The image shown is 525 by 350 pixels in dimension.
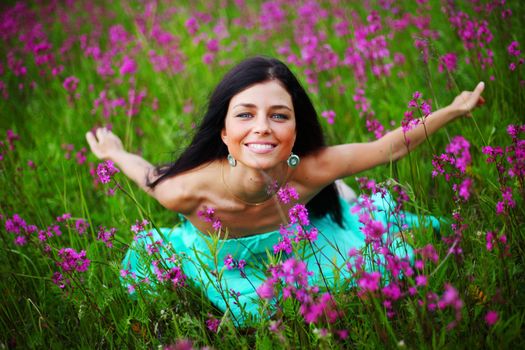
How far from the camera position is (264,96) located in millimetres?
2451

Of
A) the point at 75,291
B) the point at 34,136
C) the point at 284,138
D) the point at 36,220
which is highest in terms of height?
the point at 34,136

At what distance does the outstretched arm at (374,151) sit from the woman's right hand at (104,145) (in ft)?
5.34

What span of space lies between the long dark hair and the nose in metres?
0.26

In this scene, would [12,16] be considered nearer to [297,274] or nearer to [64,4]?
[64,4]

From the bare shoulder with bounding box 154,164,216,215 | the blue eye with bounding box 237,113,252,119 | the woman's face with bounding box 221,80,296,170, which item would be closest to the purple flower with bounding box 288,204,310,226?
the woman's face with bounding box 221,80,296,170

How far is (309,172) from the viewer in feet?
9.18

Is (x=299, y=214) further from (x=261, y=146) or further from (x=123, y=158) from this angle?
(x=123, y=158)

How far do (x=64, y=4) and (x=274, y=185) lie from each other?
8.36 m

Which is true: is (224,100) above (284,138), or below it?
above

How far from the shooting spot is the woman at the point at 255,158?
Answer: 2443 mm

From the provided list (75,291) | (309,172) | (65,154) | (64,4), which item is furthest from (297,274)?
(64,4)

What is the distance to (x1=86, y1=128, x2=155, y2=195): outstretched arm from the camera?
322 cm

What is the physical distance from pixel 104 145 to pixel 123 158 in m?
0.30

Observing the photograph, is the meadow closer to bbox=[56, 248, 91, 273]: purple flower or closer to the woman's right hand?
bbox=[56, 248, 91, 273]: purple flower
